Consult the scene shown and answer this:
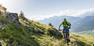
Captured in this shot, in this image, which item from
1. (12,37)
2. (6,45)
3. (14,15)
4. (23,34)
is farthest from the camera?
(14,15)

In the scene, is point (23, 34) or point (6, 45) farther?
point (23, 34)

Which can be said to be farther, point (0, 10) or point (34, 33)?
point (34, 33)

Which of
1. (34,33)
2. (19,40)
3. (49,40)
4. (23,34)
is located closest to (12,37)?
(19,40)

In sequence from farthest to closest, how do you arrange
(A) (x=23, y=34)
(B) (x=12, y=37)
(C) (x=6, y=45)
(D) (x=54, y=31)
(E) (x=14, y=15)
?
(D) (x=54, y=31), (E) (x=14, y=15), (A) (x=23, y=34), (B) (x=12, y=37), (C) (x=6, y=45)

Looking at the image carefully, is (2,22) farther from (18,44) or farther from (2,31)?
(18,44)

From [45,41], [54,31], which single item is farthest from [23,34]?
[54,31]

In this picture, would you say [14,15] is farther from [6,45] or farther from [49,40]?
[6,45]

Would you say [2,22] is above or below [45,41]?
above

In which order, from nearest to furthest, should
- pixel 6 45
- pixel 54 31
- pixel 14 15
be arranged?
1. pixel 6 45
2. pixel 14 15
3. pixel 54 31

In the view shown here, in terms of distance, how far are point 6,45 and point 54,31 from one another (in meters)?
11.5

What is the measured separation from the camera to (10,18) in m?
24.1

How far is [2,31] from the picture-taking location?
20.6m

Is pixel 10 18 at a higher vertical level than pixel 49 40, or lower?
higher

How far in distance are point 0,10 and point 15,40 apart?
4.88 m
